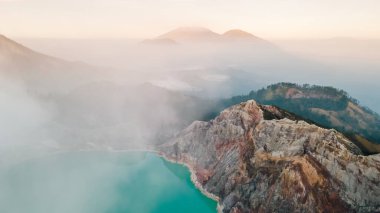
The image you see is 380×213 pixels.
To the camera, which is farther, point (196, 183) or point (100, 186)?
point (196, 183)

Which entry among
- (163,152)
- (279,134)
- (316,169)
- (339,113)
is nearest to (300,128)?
(279,134)

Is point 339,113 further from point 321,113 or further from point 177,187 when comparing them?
point 177,187

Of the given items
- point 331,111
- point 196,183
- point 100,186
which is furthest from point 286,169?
point 331,111

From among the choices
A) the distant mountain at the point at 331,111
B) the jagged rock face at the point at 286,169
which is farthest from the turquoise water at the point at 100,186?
the distant mountain at the point at 331,111

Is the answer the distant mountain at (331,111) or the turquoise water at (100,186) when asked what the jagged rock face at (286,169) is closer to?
the turquoise water at (100,186)

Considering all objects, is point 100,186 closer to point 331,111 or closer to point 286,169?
point 286,169

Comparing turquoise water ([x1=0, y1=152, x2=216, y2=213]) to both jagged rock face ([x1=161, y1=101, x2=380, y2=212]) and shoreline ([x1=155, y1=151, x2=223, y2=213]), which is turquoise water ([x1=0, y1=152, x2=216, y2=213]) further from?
jagged rock face ([x1=161, y1=101, x2=380, y2=212])
